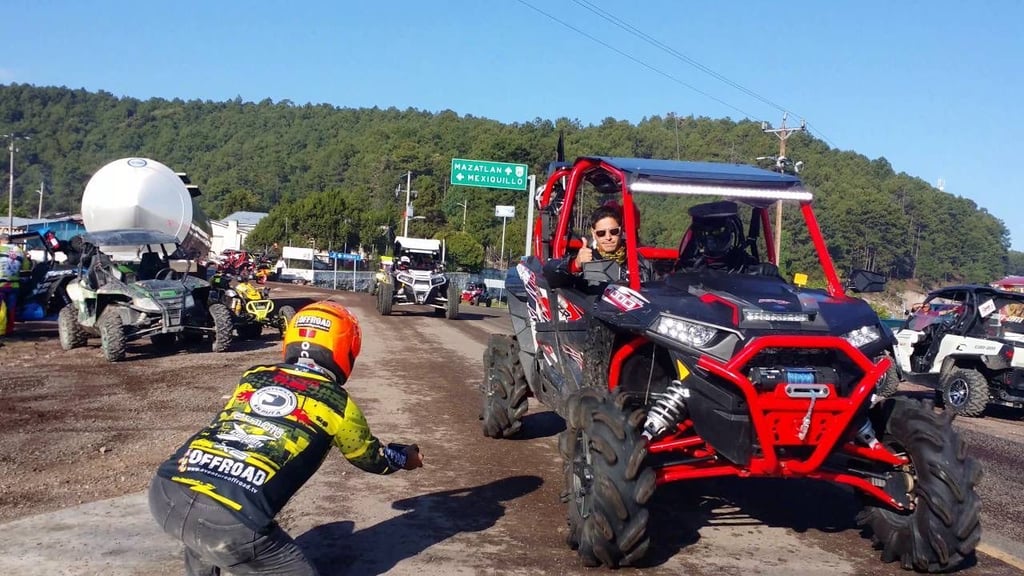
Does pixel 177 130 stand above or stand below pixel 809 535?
above

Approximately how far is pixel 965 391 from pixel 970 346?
66 cm

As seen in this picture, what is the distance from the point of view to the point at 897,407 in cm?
496

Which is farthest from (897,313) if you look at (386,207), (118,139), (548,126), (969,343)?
(118,139)

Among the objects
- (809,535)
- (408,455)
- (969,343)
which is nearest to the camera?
(408,455)

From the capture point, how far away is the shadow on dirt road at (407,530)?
4.75 m

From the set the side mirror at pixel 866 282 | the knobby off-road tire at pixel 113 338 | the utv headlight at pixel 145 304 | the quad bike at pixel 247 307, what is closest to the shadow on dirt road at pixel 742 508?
the side mirror at pixel 866 282

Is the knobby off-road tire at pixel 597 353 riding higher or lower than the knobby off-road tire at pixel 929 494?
higher

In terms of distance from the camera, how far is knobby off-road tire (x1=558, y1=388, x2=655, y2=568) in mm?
4488

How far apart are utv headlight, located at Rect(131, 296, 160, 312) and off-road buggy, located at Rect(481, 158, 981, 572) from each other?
962 cm

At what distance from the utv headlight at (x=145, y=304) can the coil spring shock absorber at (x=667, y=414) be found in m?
10.8

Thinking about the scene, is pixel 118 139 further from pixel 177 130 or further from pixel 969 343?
pixel 969 343

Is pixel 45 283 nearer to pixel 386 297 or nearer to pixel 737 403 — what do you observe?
pixel 386 297

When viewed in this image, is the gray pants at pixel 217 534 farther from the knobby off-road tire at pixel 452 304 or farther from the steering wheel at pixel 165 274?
the knobby off-road tire at pixel 452 304

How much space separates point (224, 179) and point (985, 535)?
135960mm
